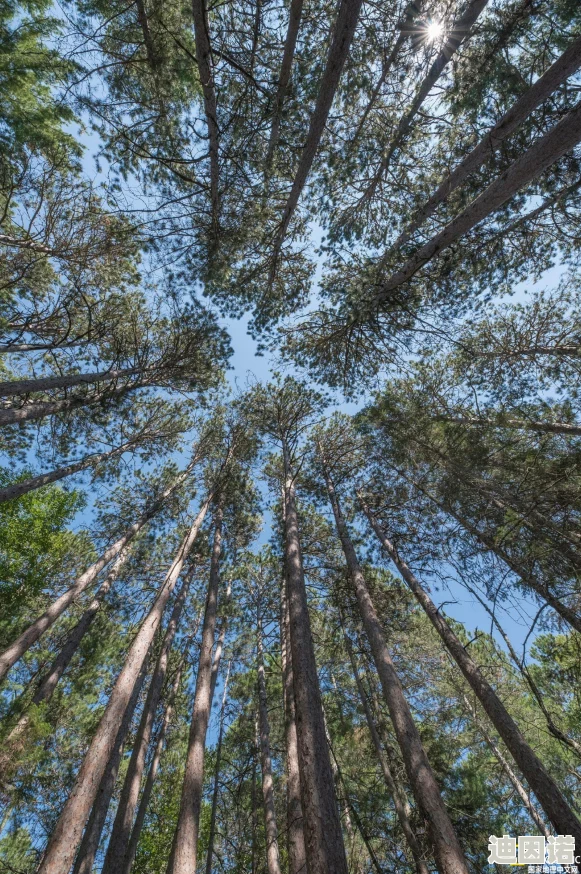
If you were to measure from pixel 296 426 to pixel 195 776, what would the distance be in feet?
25.2

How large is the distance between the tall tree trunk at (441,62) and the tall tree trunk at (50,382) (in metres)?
6.83

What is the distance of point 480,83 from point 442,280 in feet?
9.38

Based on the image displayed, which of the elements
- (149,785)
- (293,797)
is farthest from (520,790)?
(149,785)

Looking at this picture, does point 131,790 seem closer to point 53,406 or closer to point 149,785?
point 149,785

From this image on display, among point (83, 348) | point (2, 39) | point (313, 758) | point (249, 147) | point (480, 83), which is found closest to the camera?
point (313, 758)

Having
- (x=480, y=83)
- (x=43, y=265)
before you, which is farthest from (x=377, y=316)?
(x=43, y=265)

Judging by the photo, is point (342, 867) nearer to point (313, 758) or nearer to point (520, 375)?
point (313, 758)

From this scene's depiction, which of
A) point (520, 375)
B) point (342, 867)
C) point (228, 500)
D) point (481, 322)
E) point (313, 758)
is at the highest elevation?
point (228, 500)

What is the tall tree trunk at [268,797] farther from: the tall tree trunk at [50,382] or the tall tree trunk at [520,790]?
the tall tree trunk at [50,382]

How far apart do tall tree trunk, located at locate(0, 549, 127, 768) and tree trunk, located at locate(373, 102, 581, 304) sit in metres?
9.39

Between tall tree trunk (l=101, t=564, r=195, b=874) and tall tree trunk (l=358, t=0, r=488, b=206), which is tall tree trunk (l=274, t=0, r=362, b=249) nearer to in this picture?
tall tree trunk (l=358, t=0, r=488, b=206)

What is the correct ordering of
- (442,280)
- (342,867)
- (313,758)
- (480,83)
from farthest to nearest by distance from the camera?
(442,280) < (480,83) < (313,758) < (342,867)

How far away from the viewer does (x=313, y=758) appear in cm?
364

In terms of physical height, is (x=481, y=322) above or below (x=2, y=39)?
below
